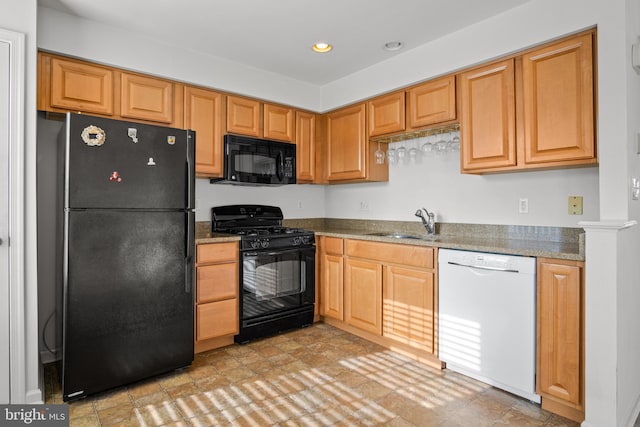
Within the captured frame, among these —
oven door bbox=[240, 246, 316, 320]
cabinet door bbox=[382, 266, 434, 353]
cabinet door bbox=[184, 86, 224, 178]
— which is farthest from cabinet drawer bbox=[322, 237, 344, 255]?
cabinet door bbox=[184, 86, 224, 178]

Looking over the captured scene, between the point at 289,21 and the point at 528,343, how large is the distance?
2497 millimetres

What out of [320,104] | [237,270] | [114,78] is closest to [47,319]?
[237,270]

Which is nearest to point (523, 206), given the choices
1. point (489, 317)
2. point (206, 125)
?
point (489, 317)

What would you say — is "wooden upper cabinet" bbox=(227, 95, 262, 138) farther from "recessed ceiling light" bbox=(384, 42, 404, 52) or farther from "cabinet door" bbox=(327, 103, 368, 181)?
"recessed ceiling light" bbox=(384, 42, 404, 52)

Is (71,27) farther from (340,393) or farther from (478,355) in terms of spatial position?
(478,355)

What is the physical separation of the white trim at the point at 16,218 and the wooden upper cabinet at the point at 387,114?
2497 mm

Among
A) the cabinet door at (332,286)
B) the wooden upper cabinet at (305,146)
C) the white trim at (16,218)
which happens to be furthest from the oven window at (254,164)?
the white trim at (16,218)

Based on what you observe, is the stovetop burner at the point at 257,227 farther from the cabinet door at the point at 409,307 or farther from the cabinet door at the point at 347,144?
the cabinet door at the point at 409,307

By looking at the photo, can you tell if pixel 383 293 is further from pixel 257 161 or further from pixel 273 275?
pixel 257 161

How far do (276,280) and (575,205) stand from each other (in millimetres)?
2267

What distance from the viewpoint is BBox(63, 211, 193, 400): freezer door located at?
85.4 inches

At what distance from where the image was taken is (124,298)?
7.63ft

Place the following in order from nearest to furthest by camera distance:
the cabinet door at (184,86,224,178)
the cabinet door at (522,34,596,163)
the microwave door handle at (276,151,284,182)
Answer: the cabinet door at (522,34,596,163) < the cabinet door at (184,86,224,178) < the microwave door handle at (276,151,284,182)

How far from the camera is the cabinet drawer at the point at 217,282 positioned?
2.84 m
